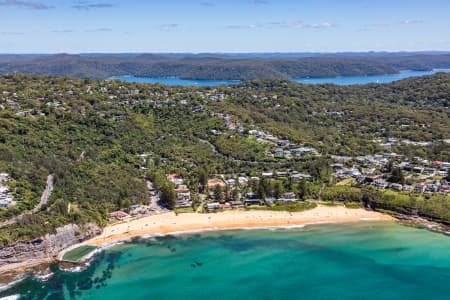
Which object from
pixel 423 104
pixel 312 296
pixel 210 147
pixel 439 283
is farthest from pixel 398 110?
pixel 312 296

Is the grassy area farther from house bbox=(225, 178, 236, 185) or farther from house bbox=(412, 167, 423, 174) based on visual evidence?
house bbox=(412, 167, 423, 174)

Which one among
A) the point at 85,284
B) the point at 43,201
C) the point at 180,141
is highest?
the point at 180,141

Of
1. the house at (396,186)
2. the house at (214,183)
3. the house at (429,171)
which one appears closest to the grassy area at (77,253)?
the house at (214,183)

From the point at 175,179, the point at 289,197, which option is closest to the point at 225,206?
the point at 289,197

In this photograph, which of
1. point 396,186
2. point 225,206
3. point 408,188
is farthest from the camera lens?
point 396,186

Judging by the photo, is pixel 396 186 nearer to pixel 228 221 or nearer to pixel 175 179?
pixel 228 221

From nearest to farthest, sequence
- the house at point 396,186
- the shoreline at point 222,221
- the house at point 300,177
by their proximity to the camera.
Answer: the shoreline at point 222,221
the house at point 396,186
the house at point 300,177

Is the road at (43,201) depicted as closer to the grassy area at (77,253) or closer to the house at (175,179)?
the grassy area at (77,253)
